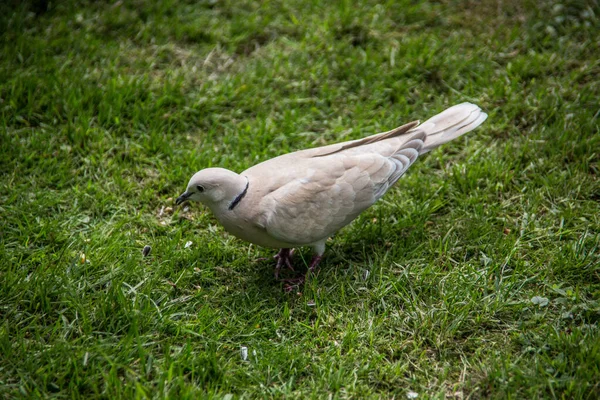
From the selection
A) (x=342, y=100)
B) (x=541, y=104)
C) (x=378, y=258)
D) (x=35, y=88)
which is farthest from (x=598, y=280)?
(x=35, y=88)

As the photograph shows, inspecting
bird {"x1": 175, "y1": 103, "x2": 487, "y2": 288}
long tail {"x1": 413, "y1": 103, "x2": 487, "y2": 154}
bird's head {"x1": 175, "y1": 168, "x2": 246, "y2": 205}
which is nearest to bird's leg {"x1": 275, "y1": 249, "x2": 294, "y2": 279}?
bird {"x1": 175, "y1": 103, "x2": 487, "y2": 288}

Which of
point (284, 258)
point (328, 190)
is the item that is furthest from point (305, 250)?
point (328, 190)

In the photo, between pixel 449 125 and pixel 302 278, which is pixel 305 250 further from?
pixel 449 125

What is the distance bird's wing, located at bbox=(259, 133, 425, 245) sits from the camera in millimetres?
3406

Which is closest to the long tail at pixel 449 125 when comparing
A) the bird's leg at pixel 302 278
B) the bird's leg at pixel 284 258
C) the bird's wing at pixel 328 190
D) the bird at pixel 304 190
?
the bird at pixel 304 190

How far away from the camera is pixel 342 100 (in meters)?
→ 4.96

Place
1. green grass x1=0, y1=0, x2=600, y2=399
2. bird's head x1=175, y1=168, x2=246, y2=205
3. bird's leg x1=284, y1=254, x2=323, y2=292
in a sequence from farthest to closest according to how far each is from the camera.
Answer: bird's leg x1=284, y1=254, x2=323, y2=292, bird's head x1=175, y1=168, x2=246, y2=205, green grass x1=0, y1=0, x2=600, y2=399

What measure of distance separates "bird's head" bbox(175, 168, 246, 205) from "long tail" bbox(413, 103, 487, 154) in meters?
1.24

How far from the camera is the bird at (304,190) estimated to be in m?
3.41

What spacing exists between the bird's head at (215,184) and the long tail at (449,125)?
124 cm

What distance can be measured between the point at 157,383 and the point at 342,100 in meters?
2.86

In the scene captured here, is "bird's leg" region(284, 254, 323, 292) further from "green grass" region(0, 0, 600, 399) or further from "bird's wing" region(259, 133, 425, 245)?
"bird's wing" region(259, 133, 425, 245)

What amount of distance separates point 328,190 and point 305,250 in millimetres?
648

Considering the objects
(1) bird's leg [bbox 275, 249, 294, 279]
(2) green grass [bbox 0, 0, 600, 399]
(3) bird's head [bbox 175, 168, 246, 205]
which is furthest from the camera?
(1) bird's leg [bbox 275, 249, 294, 279]
